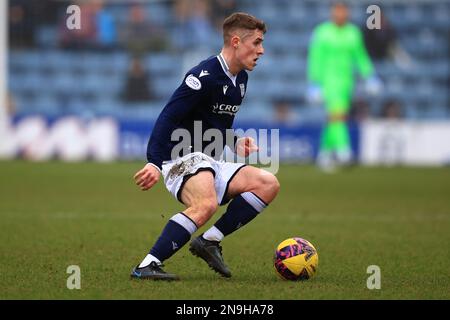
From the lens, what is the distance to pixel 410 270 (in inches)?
244

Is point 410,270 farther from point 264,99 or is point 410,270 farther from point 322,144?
point 264,99

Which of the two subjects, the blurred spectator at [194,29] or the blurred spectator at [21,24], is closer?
the blurred spectator at [21,24]

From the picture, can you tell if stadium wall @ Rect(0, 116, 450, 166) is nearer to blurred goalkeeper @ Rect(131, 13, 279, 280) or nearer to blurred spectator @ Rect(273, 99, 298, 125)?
blurred spectator @ Rect(273, 99, 298, 125)

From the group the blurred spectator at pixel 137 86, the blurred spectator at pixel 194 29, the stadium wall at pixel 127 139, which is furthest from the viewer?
the blurred spectator at pixel 194 29

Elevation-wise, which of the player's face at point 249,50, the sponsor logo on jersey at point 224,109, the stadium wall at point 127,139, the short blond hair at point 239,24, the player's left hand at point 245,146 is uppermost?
the short blond hair at point 239,24

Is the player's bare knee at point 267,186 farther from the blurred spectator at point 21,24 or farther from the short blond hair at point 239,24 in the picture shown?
the blurred spectator at point 21,24

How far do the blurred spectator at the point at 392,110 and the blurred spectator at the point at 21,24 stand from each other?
28.5 feet

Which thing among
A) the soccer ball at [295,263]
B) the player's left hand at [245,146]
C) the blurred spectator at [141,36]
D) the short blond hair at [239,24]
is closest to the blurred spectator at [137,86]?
the blurred spectator at [141,36]

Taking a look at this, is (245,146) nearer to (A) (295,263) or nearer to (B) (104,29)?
(A) (295,263)

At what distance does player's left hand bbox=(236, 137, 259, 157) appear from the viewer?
618cm

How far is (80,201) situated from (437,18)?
14.3 meters

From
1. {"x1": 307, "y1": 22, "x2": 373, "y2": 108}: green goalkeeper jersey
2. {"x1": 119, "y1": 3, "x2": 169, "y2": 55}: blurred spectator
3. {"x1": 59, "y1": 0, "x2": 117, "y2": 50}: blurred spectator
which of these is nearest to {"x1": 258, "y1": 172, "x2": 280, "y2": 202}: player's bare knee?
{"x1": 307, "y1": 22, "x2": 373, "y2": 108}: green goalkeeper jersey

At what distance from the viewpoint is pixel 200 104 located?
5.84 metres

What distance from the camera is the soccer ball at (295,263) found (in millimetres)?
5703
